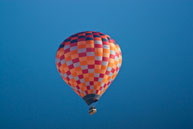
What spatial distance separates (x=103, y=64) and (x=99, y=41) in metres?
1.76

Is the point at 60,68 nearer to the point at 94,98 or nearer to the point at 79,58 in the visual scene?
the point at 79,58

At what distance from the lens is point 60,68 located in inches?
849

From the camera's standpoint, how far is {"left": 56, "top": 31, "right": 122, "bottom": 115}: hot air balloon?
20578 mm

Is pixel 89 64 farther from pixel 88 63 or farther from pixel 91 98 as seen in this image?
pixel 91 98

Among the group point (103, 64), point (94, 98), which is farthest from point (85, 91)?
point (103, 64)

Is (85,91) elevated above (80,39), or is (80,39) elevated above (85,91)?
(80,39)

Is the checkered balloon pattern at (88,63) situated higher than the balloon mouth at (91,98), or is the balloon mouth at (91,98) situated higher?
the checkered balloon pattern at (88,63)

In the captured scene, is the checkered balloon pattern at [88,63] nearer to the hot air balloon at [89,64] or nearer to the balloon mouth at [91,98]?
the hot air balloon at [89,64]

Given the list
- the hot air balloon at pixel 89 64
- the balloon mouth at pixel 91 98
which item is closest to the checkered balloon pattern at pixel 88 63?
the hot air balloon at pixel 89 64

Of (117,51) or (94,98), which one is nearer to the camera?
(94,98)

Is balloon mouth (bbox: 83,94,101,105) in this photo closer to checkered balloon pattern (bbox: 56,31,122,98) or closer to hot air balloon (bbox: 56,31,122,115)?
hot air balloon (bbox: 56,31,122,115)

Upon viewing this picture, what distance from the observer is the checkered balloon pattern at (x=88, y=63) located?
20594 mm

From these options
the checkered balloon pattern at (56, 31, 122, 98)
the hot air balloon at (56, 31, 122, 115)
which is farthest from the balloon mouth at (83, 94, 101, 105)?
the checkered balloon pattern at (56, 31, 122, 98)

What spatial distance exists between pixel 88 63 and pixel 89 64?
101mm
